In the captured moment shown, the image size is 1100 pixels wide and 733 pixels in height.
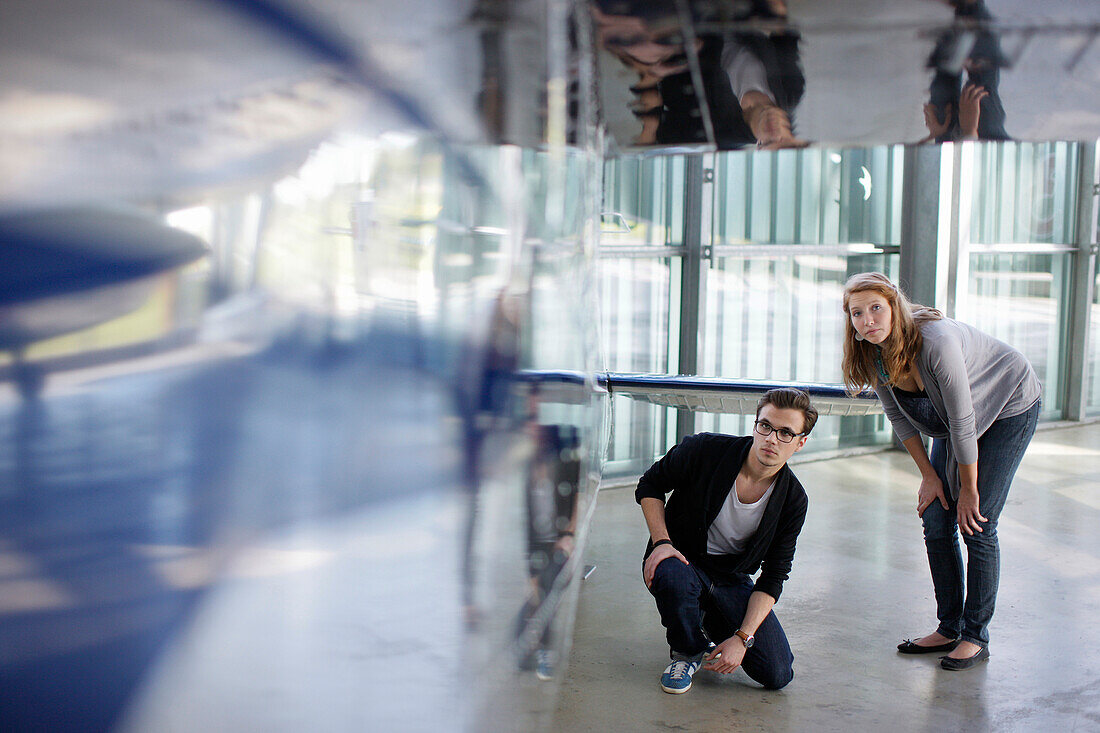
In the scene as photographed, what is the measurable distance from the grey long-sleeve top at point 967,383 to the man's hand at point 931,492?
0.14ft

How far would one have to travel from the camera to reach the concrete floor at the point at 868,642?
2961 mm

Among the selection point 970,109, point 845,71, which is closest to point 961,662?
point 970,109

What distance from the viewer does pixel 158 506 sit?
0.48 meters

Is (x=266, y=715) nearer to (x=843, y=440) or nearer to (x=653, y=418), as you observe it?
(x=653, y=418)

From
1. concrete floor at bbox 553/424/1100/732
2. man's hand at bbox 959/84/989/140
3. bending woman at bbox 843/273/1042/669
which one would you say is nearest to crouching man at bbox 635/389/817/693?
concrete floor at bbox 553/424/1100/732

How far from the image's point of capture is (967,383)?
→ 300 centimetres

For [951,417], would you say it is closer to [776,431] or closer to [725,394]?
[776,431]

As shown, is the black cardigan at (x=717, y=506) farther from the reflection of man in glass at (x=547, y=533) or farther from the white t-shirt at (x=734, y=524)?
the reflection of man in glass at (x=547, y=533)

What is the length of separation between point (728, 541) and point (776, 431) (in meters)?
0.47

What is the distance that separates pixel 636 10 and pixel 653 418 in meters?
5.93

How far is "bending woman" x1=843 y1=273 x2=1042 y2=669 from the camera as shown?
118 inches

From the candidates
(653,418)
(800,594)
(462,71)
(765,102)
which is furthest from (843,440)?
(462,71)

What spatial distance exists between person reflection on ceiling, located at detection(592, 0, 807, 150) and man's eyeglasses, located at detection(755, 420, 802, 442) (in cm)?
91

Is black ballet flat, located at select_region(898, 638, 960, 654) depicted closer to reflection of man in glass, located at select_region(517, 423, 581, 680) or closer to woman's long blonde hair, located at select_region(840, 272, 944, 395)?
woman's long blonde hair, located at select_region(840, 272, 944, 395)
